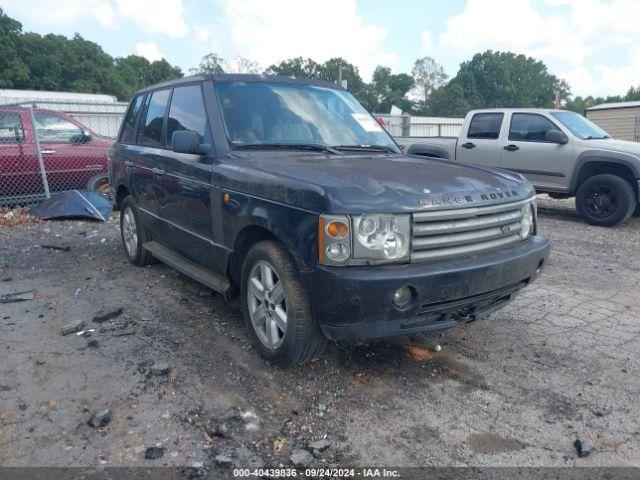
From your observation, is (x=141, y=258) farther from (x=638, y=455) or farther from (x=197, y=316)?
(x=638, y=455)

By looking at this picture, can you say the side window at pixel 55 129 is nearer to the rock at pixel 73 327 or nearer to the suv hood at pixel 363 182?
the rock at pixel 73 327

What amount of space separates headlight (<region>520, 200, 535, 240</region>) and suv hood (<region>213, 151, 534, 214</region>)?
0.32 ft

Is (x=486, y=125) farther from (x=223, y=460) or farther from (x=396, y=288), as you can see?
(x=223, y=460)

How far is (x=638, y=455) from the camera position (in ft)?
8.64

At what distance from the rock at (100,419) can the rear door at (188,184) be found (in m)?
1.43

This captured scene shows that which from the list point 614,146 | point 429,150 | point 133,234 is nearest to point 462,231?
point 133,234

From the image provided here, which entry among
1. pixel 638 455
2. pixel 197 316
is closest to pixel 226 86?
pixel 197 316

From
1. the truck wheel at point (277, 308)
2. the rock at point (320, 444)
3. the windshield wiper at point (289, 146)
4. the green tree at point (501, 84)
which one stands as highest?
the green tree at point (501, 84)

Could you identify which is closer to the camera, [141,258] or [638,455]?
[638,455]

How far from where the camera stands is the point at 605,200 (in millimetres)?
8328

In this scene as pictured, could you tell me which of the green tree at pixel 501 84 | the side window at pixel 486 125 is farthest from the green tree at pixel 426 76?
the side window at pixel 486 125

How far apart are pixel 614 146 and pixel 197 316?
7313 millimetres

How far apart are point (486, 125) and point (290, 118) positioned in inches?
260

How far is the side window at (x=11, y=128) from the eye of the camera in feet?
28.6
